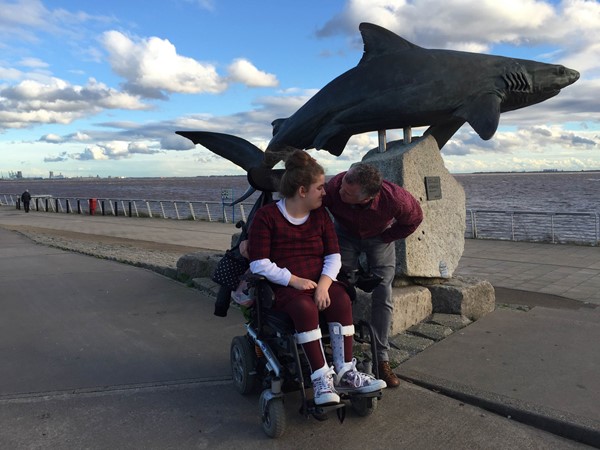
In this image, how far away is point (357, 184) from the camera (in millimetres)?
3389

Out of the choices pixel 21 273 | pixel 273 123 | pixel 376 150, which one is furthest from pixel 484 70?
pixel 21 273

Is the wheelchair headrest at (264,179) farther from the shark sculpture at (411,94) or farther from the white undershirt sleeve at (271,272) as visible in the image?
the shark sculpture at (411,94)

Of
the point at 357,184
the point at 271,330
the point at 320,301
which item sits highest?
the point at 357,184

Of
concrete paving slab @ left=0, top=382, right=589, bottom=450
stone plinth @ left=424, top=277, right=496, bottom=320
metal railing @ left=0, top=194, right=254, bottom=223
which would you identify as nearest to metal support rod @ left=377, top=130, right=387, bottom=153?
stone plinth @ left=424, top=277, right=496, bottom=320

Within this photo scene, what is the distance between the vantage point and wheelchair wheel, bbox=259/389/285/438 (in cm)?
300

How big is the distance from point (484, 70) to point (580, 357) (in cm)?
309

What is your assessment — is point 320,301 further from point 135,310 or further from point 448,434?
point 135,310

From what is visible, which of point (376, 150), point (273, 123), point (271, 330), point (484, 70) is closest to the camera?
point (271, 330)

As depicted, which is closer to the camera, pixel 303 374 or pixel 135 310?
pixel 303 374

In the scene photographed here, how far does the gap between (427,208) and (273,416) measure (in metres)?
3.23

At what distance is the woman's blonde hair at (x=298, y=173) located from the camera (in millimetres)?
3225

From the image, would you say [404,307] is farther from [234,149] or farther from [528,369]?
[234,149]

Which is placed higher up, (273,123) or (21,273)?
(273,123)

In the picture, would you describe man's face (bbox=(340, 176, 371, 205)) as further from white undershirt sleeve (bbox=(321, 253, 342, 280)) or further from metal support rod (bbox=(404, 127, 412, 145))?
metal support rod (bbox=(404, 127, 412, 145))
